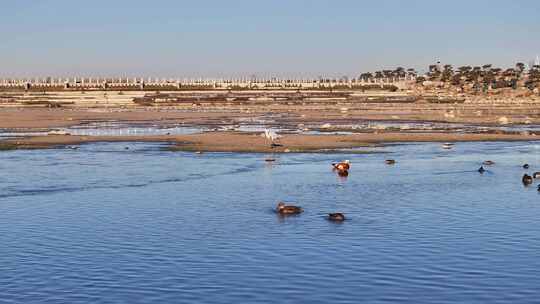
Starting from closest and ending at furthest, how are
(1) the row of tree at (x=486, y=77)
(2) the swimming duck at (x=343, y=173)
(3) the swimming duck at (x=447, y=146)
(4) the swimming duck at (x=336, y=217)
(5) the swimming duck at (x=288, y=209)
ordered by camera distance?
(4) the swimming duck at (x=336, y=217)
(5) the swimming duck at (x=288, y=209)
(2) the swimming duck at (x=343, y=173)
(3) the swimming duck at (x=447, y=146)
(1) the row of tree at (x=486, y=77)

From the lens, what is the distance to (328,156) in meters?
41.6

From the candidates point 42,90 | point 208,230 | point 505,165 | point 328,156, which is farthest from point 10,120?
point 42,90

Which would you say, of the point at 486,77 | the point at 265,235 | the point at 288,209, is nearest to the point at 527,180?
the point at 288,209

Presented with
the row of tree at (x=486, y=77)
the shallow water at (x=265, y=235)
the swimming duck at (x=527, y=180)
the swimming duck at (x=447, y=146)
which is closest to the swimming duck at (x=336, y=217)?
the shallow water at (x=265, y=235)

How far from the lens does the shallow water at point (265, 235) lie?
16.0m

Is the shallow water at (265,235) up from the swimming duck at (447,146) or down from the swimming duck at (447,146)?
up

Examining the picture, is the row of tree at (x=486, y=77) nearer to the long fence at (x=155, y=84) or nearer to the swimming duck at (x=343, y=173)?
the long fence at (x=155, y=84)

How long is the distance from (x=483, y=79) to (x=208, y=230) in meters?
164

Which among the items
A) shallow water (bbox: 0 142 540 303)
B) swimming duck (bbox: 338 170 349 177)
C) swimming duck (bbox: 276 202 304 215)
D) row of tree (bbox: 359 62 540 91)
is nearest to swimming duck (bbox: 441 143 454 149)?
shallow water (bbox: 0 142 540 303)

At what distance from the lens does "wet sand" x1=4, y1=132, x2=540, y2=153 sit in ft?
150

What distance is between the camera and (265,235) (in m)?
21.0

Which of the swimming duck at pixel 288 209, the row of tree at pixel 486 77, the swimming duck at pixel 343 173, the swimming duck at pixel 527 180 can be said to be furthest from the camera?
the row of tree at pixel 486 77

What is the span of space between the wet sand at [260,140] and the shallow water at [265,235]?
9232 millimetres

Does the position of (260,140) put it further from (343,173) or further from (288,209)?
(288,209)
